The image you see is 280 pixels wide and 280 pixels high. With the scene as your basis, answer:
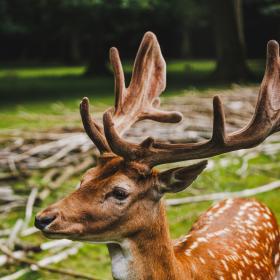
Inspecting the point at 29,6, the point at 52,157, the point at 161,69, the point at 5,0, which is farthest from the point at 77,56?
the point at 161,69

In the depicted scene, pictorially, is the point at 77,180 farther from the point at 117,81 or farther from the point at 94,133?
the point at 94,133

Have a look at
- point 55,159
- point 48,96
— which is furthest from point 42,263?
point 48,96

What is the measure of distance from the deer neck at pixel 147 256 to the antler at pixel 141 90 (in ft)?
1.85

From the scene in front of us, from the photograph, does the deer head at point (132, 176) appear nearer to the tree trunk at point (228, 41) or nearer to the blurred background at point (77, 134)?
the blurred background at point (77, 134)

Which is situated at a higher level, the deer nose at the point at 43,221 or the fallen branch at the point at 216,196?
the deer nose at the point at 43,221

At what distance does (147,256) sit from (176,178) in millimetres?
353

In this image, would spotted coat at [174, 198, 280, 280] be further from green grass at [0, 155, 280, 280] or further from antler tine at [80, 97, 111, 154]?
green grass at [0, 155, 280, 280]

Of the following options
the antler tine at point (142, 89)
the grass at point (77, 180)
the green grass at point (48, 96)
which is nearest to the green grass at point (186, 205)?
the grass at point (77, 180)

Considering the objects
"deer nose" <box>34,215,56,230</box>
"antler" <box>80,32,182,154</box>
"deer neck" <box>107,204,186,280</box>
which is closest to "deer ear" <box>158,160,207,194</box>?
"deer neck" <box>107,204,186,280</box>

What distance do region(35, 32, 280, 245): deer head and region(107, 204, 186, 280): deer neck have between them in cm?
3

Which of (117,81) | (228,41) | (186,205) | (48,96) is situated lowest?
(48,96)

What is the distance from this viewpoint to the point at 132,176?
276 cm

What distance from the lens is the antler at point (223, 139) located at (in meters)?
2.76

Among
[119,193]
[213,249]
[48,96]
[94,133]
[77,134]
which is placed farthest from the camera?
[48,96]
